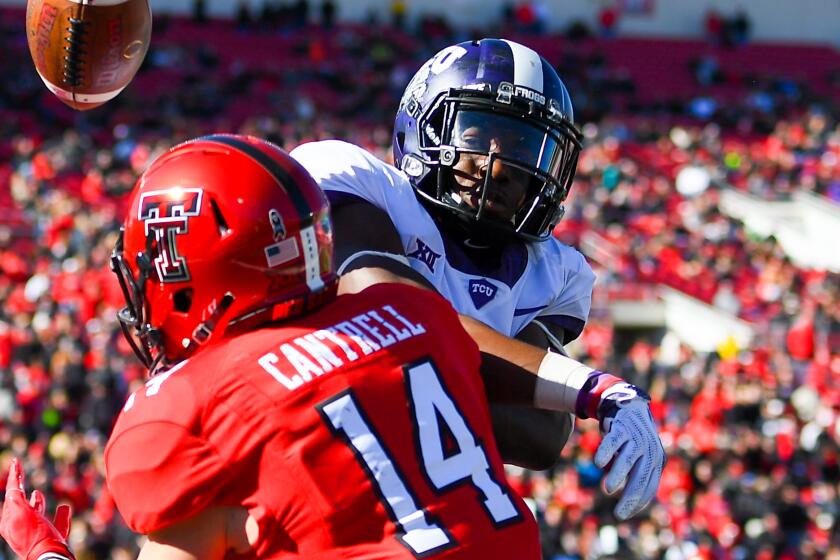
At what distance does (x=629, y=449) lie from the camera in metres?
2.57

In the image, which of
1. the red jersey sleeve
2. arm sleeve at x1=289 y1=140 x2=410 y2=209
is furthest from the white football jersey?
the red jersey sleeve

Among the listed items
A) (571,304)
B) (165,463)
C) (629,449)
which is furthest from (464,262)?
(165,463)

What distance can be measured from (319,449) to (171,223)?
448 mm

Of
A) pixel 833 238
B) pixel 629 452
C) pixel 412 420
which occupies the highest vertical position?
pixel 412 420

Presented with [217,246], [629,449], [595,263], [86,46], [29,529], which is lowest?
[595,263]

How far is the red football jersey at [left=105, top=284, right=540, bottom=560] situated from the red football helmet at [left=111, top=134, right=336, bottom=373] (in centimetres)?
6

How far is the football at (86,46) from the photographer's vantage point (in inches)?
146

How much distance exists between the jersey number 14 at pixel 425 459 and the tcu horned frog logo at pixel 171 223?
0.35 meters

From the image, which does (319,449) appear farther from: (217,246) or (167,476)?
(217,246)

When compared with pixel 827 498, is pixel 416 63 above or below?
below

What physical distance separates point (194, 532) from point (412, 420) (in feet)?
1.24

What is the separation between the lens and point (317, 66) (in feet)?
80.5

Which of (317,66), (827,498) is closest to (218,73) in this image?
(317,66)

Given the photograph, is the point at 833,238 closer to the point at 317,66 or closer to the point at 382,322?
the point at 317,66
